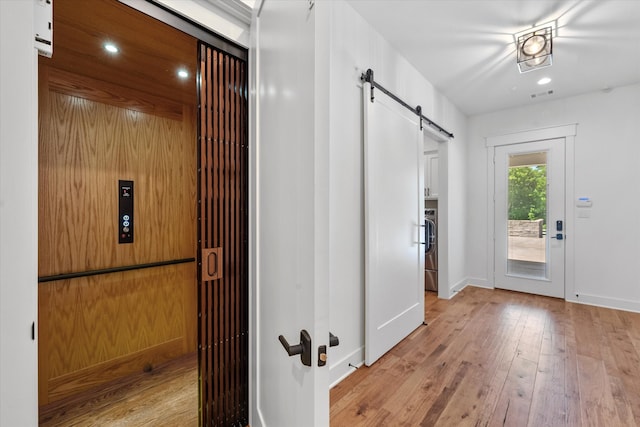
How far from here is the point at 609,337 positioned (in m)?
2.69

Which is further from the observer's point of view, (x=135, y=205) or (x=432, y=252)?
(x=432, y=252)

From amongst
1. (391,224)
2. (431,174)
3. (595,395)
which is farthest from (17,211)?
(431,174)

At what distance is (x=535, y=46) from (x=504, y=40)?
0.87ft

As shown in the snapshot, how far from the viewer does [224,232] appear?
1474mm

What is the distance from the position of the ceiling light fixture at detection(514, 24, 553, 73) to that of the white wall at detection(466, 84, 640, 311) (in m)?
1.92

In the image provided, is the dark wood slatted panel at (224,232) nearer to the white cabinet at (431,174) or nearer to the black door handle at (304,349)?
the black door handle at (304,349)

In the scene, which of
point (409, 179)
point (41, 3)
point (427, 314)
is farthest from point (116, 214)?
point (427, 314)

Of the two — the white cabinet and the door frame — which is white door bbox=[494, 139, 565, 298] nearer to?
the door frame

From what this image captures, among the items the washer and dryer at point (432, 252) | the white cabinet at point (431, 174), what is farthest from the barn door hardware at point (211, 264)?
the white cabinet at point (431, 174)

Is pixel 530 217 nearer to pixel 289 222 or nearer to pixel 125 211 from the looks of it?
pixel 289 222

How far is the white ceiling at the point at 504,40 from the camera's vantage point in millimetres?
2143

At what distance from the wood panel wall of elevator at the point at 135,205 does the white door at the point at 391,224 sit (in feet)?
3.61

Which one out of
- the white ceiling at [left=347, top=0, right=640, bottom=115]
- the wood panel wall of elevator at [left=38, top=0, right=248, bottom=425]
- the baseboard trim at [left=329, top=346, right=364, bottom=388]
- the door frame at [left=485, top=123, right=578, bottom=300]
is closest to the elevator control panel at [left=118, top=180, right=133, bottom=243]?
the wood panel wall of elevator at [left=38, top=0, right=248, bottom=425]

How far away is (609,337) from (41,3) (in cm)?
456
